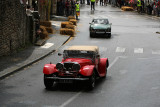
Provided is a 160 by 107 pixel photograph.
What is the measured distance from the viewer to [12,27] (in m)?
29.3

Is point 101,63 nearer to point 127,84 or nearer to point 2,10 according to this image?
point 127,84

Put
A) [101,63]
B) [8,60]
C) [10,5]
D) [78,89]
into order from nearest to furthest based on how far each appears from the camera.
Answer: [78,89]
[101,63]
[8,60]
[10,5]

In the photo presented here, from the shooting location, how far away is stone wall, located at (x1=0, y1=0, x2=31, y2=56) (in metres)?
27.4

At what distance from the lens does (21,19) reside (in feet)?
104

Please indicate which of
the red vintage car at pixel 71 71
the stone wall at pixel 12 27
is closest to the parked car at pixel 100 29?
the stone wall at pixel 12 27

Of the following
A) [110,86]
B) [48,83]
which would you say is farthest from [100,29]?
[48,83]

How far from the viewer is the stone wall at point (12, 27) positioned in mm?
27375

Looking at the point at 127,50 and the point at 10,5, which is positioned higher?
the point at 10,5

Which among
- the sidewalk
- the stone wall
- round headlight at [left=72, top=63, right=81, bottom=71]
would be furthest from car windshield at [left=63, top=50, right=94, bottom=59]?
the stone wall

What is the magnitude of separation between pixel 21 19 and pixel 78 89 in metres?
13.5

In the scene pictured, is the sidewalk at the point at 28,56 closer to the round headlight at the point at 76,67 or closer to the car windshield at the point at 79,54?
Result: the car windshield at the point at 79,54

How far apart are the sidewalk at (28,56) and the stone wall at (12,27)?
1.91 ft

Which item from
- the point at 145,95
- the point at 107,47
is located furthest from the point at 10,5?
the point at 145,95

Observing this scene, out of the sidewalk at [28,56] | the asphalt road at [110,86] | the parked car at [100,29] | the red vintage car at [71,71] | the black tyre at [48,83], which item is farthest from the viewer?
the parked car at [100,29]
